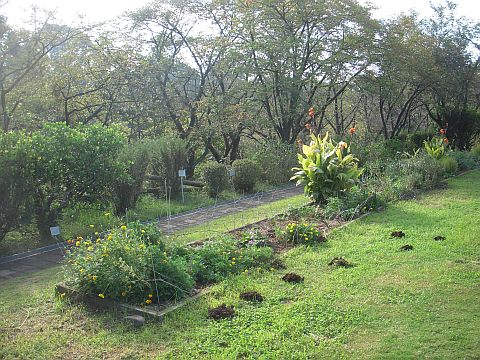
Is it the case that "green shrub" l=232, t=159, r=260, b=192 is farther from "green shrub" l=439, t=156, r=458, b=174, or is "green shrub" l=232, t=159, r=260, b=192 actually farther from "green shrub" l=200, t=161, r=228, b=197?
"green shrub" l=439, t=156, r=458, b=174

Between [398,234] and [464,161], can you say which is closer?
[398,234]

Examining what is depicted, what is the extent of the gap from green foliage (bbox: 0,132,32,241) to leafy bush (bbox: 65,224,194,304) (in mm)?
2640

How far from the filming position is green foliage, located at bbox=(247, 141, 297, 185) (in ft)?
46.3

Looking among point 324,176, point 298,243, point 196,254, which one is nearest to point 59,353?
point 196,254

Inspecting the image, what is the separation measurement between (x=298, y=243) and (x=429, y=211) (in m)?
3.15

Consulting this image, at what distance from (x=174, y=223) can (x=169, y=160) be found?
10.2ft

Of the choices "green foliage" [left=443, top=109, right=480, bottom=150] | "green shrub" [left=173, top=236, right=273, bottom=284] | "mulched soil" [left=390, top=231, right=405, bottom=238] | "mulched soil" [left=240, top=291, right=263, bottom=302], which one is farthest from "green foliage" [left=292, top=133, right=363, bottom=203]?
"green foliage" [left=443, top=109, right=480, bottom=150]

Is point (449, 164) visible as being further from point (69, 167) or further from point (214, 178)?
point (69, 167)

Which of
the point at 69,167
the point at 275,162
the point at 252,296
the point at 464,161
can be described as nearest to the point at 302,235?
the point at 252,296

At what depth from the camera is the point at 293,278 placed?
5.18m

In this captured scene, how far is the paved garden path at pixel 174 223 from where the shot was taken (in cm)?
645

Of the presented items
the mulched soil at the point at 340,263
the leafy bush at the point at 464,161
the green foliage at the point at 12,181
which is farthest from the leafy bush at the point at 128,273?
the leafy bush at the point at 464,161

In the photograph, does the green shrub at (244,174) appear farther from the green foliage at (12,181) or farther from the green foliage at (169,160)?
the green foliage at (12,181)

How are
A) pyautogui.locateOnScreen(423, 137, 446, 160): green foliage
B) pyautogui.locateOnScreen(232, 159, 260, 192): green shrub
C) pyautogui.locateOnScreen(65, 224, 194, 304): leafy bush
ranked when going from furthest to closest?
pyautogui.locateOnScreen(423, 137, 446, 160): green foliage
pyautogui.locateOnScreen(232, 159, 260, 192): green shrub
pyautogui.locateOnScreen(65, 224, 194, 304): leafy bush
